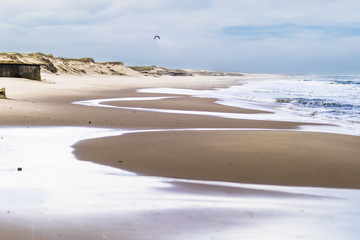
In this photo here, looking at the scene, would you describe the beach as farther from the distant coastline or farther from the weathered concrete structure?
the distant coastline

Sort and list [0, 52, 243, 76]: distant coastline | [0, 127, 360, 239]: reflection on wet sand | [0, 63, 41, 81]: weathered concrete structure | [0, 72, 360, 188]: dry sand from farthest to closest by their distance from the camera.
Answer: [0, 52, 243, 76]: distant coastline, [0, 63, 41, 81]: weathered concrete structure, [0, 72, 360, 188]: dry sand, [0, 127, 360, 239]: reflection on wet sand

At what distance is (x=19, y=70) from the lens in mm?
31828

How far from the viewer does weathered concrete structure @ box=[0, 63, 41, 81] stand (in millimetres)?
31080

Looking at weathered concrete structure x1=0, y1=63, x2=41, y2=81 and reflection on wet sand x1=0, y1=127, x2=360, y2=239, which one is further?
weathered concrete structure x1=0, y1=63, x2=41, y2=81

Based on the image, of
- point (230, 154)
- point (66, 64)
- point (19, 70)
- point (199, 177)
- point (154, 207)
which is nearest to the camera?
point (154, 207)

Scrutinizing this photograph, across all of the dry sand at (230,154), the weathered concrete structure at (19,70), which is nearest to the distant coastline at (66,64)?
the weathered concrete structure at (19,70)

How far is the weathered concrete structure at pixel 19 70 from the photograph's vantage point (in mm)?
31080

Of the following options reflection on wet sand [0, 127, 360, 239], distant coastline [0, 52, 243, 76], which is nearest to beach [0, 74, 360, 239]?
reflection on wet sand [0, 127, 360, 239]

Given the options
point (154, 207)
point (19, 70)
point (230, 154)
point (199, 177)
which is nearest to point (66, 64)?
point (19, 70)

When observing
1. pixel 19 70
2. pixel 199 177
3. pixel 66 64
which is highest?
pixel 66 64

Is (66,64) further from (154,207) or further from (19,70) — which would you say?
(154,207)

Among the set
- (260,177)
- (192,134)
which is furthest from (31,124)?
(260,177)

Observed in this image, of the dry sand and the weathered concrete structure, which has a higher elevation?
the weathered concrete structure

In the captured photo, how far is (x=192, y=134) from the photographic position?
9.91m
